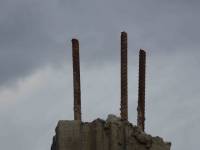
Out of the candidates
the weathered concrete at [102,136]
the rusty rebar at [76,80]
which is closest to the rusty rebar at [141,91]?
the weathered concrete at [102,136]

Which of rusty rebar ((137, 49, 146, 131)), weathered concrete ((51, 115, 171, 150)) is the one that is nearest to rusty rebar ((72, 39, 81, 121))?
weathered concrete ((51, 115, 171, 150))

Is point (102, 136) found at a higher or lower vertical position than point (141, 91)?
lower

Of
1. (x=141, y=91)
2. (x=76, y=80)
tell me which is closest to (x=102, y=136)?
(x=76, y=80)

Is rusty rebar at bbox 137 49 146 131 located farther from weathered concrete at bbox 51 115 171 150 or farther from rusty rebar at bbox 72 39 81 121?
rusty rebar at bbox 72 39 81 121

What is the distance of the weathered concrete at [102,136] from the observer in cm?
2131

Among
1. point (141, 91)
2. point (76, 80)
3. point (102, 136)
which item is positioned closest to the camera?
point (102, 136)

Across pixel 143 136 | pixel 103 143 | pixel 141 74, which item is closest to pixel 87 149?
pixel 103 143

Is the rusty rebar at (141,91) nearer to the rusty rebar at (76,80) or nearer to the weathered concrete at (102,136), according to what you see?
the weathered concrete at (102,136)

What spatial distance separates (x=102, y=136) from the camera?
21484mm

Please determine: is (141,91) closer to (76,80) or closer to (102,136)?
(76,80)

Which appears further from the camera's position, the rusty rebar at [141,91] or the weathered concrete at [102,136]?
the rusty rebar at [141,91]

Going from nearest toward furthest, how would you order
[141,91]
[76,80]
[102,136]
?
1. [102,136]
2. [76,80]
3. [141,91]

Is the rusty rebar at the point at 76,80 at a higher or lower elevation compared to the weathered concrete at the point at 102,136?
higher

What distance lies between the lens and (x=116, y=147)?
21.2 m
